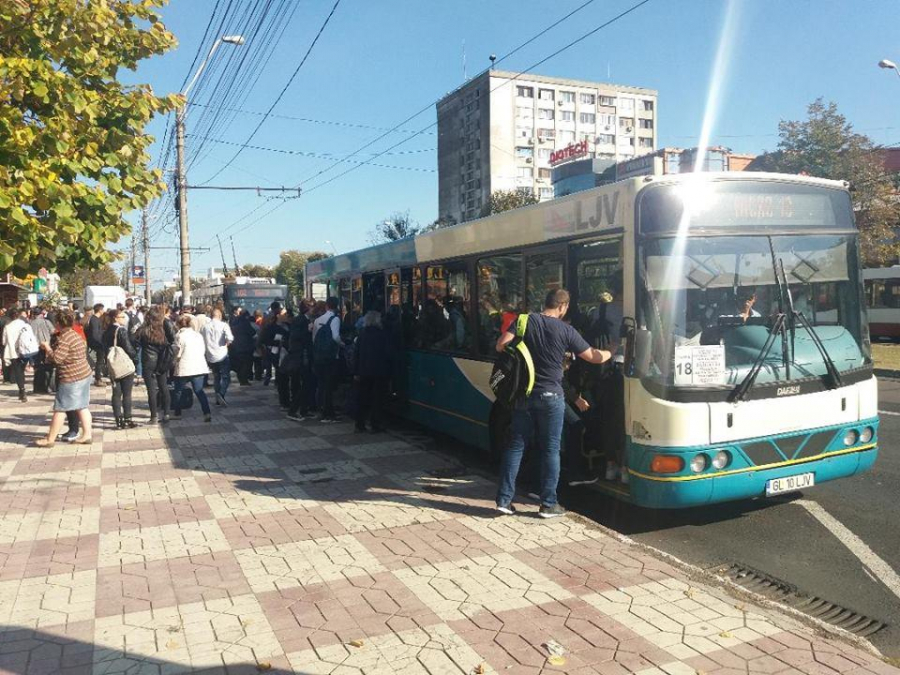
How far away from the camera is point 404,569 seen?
498 centimetres

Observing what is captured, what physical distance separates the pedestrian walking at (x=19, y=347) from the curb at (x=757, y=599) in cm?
1292

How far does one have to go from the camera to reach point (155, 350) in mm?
11094

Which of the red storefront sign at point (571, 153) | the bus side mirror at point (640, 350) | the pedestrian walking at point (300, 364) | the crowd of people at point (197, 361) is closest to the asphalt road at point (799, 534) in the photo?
the bus side mirror at point (640, 350)

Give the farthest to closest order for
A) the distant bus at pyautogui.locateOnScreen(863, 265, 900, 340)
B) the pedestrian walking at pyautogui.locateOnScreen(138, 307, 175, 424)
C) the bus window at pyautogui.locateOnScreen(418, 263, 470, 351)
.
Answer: the distant bus at pyautogui.locateOnScreen(863, 265, 900, 340)
the pedestrian walking at pyautogui.locateOnScreen(138, 307, 175, 424)
the bus window at pyautogui.locateOnScreen(418, 263, 470, 351)

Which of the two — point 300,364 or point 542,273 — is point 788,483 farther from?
point 300,364

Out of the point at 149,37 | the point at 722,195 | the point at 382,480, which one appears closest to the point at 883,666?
the point at 722,195

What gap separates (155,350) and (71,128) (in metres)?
4.69

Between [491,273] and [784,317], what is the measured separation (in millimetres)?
3133

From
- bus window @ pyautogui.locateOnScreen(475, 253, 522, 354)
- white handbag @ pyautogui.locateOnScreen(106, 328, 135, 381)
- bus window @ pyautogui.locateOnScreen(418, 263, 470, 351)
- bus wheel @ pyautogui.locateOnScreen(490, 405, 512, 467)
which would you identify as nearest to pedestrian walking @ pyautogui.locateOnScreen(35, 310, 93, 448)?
white handbag @ pyautogui.locateOnScreen(106, 328, 135, 381)

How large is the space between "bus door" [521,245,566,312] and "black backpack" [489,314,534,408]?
91cm

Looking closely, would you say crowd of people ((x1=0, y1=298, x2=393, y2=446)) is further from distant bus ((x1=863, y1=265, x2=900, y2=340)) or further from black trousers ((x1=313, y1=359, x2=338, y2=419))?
distant bus ((x1=863, y1=265, x2=900, y2=340))

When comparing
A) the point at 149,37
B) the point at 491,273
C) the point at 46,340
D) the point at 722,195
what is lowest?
the point at 46,340

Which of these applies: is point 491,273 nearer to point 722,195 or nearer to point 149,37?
point 722,195

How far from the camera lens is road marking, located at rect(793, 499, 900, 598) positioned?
4914 millimetres
